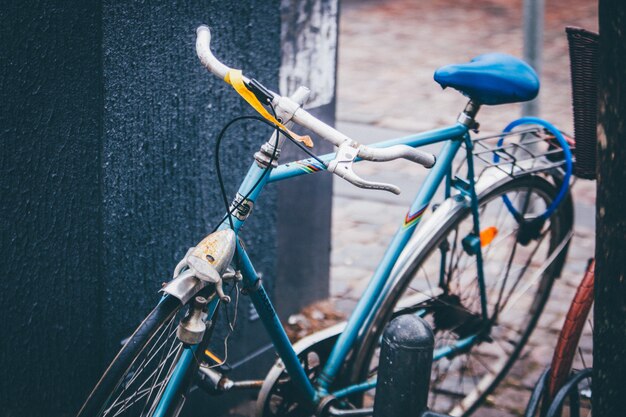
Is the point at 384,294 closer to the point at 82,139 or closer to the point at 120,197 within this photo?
the point at 120,197

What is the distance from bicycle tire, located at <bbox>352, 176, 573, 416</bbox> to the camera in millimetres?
A: 2910

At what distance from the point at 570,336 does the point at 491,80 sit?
913mm

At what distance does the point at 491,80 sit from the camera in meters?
2.80

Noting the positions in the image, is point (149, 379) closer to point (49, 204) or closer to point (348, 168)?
point (49, 204)

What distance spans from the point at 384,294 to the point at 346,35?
7.97 m

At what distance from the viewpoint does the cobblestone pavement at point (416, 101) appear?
4496mm

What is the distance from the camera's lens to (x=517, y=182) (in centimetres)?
A: 318

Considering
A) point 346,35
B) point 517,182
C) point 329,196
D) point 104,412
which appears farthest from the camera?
point 346,35

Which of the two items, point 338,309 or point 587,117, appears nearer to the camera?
point 587,117

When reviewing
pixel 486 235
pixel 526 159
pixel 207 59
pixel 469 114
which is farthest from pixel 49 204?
pixel 526 159

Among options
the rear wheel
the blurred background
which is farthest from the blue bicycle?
the rear wheel

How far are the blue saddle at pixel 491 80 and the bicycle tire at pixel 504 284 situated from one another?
398 mm

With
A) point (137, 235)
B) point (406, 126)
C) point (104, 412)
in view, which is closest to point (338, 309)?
point (137, 235)

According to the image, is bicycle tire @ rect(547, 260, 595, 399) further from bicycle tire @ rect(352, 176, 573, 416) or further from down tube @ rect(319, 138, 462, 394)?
down tube @ rect(319, 138, 462, 394)
